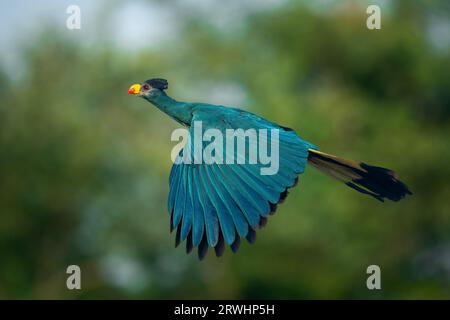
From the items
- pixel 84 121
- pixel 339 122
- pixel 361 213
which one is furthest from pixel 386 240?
pixel 84 121

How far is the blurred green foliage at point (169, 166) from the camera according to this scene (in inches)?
772

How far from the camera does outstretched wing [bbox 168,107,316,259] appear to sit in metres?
6.51

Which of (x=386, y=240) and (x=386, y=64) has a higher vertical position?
(x=386, y=64)

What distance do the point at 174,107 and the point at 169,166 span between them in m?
11.4

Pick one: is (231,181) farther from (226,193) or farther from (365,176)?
(365,176)

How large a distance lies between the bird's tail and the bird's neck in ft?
3.15

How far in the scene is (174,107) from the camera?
7543 millimetres

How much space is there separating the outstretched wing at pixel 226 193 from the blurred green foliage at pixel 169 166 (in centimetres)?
1170

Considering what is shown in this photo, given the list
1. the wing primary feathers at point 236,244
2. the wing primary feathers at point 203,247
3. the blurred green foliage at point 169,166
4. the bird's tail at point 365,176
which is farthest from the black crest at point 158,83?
the blurred green foliage at point 169,166

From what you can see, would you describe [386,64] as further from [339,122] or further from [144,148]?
[144,148]

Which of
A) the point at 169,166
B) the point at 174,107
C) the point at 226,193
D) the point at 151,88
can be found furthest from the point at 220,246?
the point at 169,166

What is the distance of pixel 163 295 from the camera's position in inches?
754

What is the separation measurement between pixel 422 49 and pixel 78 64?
24.9 feet
